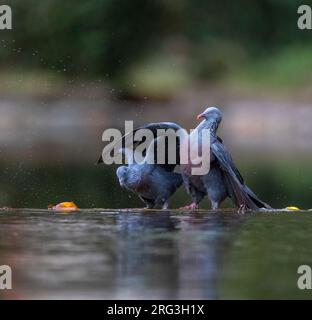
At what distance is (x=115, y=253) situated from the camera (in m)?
8.20

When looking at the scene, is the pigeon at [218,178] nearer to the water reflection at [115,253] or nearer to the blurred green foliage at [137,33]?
the water reflection at [115,253]

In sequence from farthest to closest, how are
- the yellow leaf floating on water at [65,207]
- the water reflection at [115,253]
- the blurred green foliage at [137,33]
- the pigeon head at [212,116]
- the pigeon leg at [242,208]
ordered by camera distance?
the blurred green foliage at [137,33] < the pigeon head at [212,116] < the yellow leaf floating on water at [65,207] < the pigeon leg at [242,208] < the water reflection at [115,253]

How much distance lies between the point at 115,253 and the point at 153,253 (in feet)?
0.84

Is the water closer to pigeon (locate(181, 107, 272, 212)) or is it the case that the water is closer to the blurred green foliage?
pigeon (locate(181, 107, 272, 212))

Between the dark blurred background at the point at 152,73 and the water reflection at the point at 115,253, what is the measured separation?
29.3 ft

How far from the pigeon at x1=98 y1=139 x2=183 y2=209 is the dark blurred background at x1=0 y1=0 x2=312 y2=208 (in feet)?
25.9

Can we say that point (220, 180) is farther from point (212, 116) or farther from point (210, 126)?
point (212, 116)

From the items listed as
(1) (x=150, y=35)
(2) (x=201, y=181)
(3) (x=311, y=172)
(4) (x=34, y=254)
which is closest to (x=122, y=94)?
(1) (x=150, y=35)

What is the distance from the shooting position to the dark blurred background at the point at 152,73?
2712 centimetres

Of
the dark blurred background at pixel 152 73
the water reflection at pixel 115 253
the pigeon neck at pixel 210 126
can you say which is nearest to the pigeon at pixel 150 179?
the water reflection at pixel 115 253

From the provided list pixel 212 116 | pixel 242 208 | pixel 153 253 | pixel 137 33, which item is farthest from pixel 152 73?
pixel 153 253

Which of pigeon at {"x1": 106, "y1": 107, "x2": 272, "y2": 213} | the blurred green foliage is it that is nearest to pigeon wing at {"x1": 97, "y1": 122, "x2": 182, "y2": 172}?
pigeon at {"x1": 106, "y1": 107, "x2": 272, "y2": 213}

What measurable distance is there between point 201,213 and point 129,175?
72cm

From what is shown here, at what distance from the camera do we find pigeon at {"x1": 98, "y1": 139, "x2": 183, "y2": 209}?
10.7 metres
